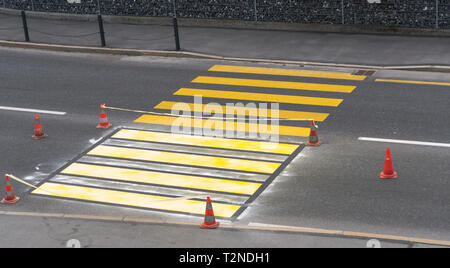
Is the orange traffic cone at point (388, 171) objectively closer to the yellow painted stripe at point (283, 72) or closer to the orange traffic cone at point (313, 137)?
A: the orange traffic cone at point (313, 137)

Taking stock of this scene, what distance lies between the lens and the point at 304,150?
16984mm

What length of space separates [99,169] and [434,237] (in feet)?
22.6

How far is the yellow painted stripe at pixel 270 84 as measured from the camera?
67.6 feet

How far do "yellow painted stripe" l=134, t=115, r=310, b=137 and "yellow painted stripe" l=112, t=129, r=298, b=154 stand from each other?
60cm

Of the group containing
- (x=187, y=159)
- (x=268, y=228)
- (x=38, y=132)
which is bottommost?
(x=268, y=228)

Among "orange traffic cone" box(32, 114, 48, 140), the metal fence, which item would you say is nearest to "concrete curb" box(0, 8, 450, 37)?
the metal fence

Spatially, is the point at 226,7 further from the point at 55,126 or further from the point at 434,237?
the point at 434,237

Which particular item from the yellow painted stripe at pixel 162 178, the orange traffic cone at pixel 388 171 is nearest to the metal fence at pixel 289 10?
the orange traffic cone at pixel 388 171

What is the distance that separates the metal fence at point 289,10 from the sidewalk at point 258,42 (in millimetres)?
472

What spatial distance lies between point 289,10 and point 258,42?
5.44 ft

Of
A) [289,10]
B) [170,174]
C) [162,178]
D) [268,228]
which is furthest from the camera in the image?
[289,10]

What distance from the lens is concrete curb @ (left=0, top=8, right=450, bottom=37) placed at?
2425cm
